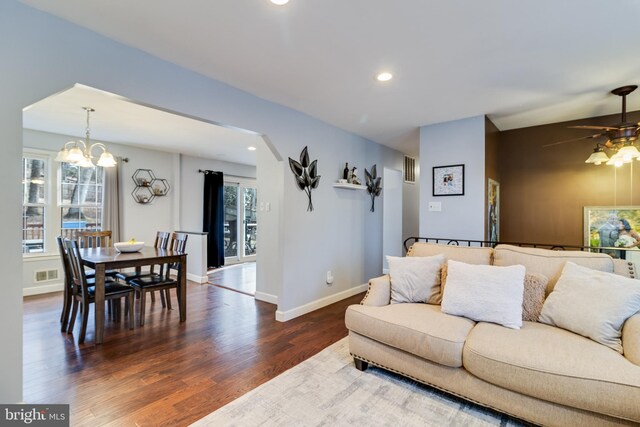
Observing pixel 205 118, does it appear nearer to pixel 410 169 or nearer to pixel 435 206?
pixel 435 206

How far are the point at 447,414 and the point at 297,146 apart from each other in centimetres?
287

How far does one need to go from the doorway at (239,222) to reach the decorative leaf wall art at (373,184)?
132 inches

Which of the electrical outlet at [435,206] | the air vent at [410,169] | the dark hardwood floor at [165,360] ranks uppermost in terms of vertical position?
the air vent at [410,169]

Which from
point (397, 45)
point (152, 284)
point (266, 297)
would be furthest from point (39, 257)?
point (397, 45)

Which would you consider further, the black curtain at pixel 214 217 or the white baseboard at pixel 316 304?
the black curtain at pixel 214 217

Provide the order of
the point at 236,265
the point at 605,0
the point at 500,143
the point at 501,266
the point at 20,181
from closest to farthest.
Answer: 1. the point at 605,0
2. the point at 20,181
3. the point at 501,266
4. the point at 500,143
5. the point at 236,265

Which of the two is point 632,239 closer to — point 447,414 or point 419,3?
point 447,414

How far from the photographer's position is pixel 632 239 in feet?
11.3

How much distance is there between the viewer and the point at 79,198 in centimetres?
493

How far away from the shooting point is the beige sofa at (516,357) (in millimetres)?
1477

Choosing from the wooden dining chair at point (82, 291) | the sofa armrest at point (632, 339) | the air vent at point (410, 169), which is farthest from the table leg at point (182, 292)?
the air vent at point (410, 169)

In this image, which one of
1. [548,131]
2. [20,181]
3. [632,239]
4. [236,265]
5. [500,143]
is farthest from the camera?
[236,265]

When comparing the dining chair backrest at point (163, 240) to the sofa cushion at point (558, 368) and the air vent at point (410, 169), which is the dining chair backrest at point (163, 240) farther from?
the air vent at point (410, 169)

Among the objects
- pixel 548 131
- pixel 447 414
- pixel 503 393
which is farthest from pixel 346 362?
pixel 548 131
